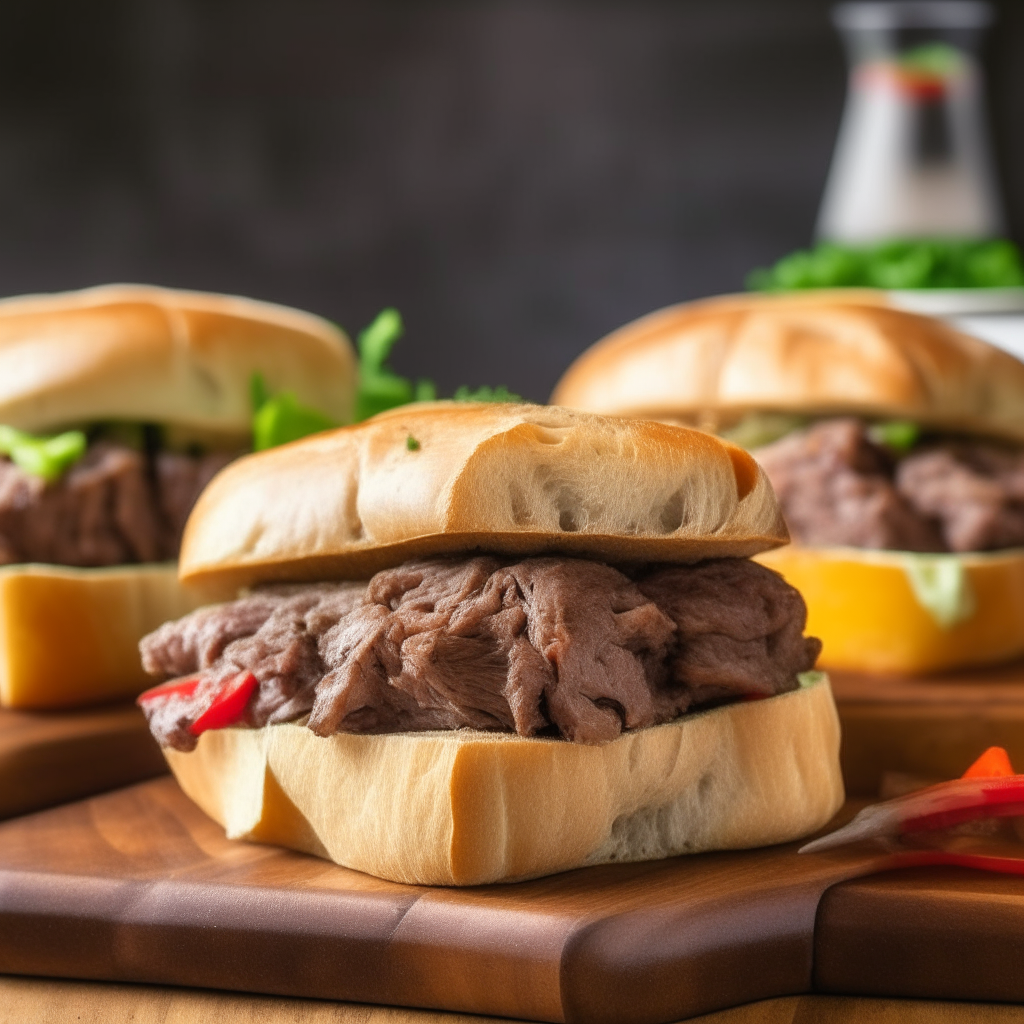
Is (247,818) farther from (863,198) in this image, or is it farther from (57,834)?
(863,198)

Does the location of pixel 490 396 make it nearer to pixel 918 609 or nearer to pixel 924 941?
pixel 924 941

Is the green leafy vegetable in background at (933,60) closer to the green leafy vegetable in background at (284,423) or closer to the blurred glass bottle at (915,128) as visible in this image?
the blurred glass bottle at (915,128)

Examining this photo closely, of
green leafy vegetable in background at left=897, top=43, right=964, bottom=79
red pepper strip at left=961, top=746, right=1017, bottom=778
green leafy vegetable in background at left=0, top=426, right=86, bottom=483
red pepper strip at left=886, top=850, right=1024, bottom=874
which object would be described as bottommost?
red pepper strip at left=886, top=850, right=1024, bottom=874

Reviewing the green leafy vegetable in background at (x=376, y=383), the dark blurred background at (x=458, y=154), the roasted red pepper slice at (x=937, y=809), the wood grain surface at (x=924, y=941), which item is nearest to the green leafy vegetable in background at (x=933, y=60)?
the dark blurred background at (x=458, y=154)

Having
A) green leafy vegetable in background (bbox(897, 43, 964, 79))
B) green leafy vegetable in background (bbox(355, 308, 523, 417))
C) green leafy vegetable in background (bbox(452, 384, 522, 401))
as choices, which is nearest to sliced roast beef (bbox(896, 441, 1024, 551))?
green leafy vegetable in background (bbox(355, 308, 523, 417))

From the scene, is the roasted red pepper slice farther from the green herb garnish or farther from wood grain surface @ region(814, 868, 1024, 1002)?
the green herb garnish

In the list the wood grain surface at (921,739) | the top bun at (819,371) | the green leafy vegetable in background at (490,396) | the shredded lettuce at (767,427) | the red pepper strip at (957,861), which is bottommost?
the wood grain surface at (921,739)

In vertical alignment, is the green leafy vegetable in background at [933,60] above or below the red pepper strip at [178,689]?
above
